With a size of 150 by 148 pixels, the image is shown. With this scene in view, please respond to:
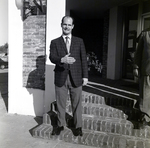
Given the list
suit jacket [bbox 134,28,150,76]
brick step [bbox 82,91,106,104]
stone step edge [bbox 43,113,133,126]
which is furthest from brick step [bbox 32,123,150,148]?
suit jacket [bbox 134,28,150,76]

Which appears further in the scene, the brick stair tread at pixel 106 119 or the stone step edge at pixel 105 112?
the stone step edge at pixel 105 112

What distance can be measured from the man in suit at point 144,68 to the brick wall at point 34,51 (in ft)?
6.88

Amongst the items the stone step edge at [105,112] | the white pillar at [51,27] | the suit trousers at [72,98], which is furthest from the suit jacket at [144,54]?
the white pillar at [51,27]

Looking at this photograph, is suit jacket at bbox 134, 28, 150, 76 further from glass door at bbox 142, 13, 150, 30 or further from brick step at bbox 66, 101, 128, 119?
glass door at bbox 142, 13, 150, 30

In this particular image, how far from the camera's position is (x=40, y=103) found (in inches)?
168

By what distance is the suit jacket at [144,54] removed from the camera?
9.23ft

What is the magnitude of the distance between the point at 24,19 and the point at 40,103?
194 centimetres

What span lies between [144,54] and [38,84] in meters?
2.43

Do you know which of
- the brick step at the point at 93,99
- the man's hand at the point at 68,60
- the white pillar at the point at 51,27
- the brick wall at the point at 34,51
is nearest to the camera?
the man's hand at the point at 68,60

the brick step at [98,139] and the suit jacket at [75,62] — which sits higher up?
the suit jacket at [75,62]

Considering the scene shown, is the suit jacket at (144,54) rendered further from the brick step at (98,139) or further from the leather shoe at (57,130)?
the leather shoe at (57,130)

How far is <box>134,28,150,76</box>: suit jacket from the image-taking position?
2812mm

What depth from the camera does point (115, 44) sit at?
6.55m

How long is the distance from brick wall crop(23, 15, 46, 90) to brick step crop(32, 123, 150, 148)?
4.28 ft
